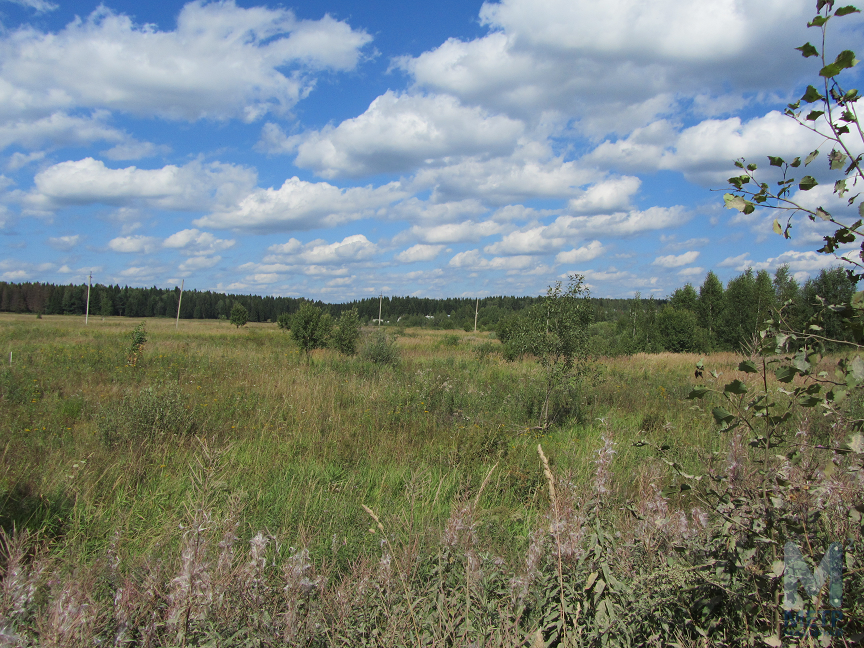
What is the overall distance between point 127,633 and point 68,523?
3210 millimetres

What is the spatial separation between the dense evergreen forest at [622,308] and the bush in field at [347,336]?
3.01 meters

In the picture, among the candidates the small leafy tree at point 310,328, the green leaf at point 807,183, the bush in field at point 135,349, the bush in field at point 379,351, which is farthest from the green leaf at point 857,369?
the small leafy tree at point 310,328

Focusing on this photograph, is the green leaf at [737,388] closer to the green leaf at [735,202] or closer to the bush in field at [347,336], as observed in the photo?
the green leaf at [735,202]

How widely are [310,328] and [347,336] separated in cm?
311

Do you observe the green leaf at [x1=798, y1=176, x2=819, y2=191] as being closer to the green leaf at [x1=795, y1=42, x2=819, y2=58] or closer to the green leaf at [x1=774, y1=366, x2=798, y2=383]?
the green leaf at [x1=795, y1=42, x2=819, y2=58]

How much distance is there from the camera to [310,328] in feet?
82.7

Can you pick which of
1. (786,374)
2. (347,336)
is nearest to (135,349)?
(347,336)

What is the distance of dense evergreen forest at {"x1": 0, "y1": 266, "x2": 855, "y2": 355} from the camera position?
2.43m

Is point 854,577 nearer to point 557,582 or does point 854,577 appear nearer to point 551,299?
point 557,582

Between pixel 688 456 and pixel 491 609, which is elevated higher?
pixel 491 609

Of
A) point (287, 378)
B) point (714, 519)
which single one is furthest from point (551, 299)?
point (714, 519)

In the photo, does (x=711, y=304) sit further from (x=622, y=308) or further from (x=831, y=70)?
(x=831, y=70)

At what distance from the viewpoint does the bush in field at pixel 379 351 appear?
20172 mm

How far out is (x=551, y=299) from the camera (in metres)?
9.49
